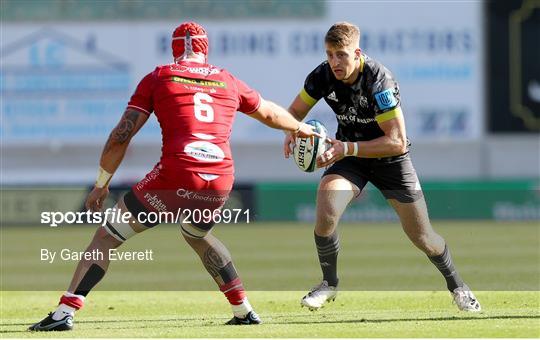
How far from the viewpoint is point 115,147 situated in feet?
26.8

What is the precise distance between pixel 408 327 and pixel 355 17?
2133 centimetres

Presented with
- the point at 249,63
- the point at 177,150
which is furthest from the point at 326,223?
the point at 249,63

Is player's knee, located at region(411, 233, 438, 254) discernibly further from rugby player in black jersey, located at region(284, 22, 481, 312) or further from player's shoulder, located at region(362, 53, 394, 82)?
player's shoulder, located at region(362, 53, 394, 82)

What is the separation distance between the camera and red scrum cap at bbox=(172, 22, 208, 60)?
833 centimetres

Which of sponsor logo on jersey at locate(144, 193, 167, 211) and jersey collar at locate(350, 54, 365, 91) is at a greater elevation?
jersey collar at locate(350, 54, 365, 91)

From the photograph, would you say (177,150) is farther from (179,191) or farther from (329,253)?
(329,253)

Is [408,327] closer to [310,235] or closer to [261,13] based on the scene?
[310,235]

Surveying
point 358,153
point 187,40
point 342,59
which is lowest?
point 358,153

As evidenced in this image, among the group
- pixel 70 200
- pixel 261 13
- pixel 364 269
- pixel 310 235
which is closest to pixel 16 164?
pixel 70 200

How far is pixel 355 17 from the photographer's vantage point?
29156 mm

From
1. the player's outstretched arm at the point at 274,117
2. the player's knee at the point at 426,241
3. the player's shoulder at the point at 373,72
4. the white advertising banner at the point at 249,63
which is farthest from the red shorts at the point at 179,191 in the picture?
the white advertising banner at the point at 249,63

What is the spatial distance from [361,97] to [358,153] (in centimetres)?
45

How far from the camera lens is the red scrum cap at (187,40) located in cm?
833

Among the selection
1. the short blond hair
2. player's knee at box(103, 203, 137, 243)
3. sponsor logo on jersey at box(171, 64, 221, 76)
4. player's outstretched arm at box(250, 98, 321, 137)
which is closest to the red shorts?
player's knee at box(103, 203, 137, 243)
